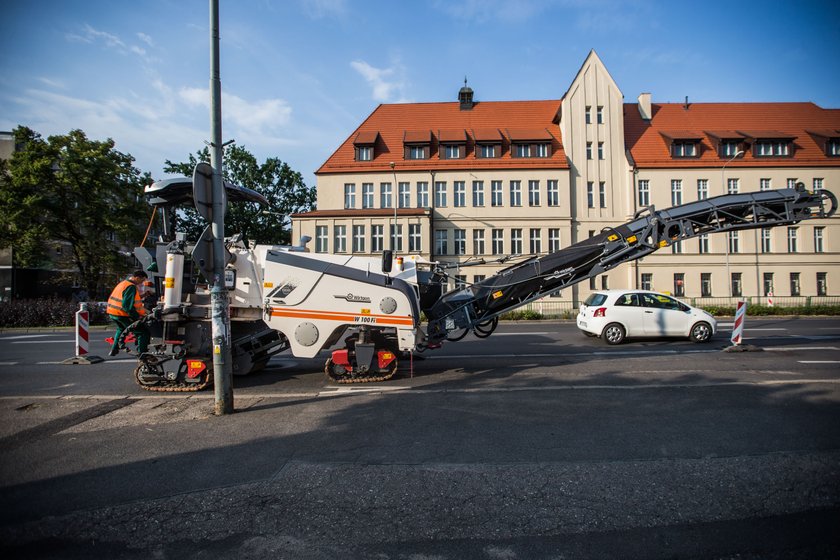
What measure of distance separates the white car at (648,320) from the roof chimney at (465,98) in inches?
1306

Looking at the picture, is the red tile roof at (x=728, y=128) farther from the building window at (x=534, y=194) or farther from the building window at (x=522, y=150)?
the building window at (x=522, y=150)

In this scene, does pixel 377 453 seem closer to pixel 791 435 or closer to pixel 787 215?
pixel 791 435

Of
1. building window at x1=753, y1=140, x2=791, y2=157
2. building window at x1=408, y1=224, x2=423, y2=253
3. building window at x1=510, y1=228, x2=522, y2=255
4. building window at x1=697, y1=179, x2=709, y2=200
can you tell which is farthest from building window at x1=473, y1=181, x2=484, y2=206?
building window at x1=753, y1=140, x2=791, y2=157

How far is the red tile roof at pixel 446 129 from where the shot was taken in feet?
119

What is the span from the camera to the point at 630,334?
40.8 ft

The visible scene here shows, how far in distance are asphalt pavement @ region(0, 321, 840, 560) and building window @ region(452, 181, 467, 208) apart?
29.9 m

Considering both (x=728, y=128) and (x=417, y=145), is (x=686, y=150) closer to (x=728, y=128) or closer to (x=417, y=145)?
(x=728, y=128)

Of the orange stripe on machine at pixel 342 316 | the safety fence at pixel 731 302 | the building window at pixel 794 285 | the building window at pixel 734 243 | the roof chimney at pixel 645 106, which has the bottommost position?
the safety fence at pixel 731 302

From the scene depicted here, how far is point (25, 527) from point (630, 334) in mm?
12852

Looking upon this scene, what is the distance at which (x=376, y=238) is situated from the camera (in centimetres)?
3416

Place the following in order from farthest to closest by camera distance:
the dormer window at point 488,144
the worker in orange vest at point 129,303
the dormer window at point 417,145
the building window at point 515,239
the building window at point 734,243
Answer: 1. the dormer window at point 417,145
2. the dormer window at point 488,144
3. the building window at point 515,239
4. the building window at point 734,243
5. the worker in orange vest at point 129,303

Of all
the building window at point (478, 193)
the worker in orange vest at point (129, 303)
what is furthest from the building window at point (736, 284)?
the worker in orange vest at point (129, 303)

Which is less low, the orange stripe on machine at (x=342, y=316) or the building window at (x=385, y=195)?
the building window at (x=385, y=195)

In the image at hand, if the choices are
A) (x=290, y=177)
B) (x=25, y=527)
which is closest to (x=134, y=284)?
(x=25, y=527)
